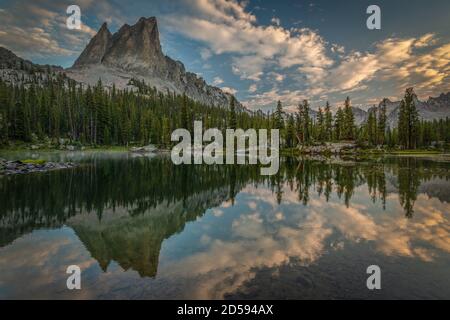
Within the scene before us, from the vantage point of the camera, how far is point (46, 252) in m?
8.71

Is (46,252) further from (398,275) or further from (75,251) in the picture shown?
(398,275)

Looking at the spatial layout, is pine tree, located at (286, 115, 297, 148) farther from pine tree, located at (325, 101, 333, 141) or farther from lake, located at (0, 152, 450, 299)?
lake, located at (0, 152, 450, 299)

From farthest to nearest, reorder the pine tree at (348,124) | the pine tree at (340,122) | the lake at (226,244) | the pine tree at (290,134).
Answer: the pine tree at (290,134)
the pine tree at (340,122)
the pine tree at (348,124)
the lake at (226,244)

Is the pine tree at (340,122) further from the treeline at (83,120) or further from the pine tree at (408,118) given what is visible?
the treeline at (83,120)

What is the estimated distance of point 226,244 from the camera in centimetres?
937

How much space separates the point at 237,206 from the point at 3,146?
83.2 m

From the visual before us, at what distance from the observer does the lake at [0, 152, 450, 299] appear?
20.5 ft

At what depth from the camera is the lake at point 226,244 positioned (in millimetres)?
6234

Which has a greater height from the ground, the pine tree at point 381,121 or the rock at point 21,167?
the pine tree at point 381,121

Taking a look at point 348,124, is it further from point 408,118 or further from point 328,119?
point 408,118

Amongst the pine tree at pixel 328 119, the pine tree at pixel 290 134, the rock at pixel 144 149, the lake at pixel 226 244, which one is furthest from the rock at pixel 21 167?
the pine tree at pixel 328 119

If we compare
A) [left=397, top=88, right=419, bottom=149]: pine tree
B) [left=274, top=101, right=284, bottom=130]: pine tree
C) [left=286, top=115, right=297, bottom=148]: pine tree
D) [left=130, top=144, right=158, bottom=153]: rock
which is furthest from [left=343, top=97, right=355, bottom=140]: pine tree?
[left=130, top=144, right=158, bottom=153]: rock

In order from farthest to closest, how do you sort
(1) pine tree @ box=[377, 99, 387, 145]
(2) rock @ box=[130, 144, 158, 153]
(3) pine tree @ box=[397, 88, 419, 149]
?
(2) rock @ box=[130, 144, 158, 153]
(1) pine tree @ box=[377, 99, 387, 145]
(3) pine tree @ box=[397, 88, 419, 149]

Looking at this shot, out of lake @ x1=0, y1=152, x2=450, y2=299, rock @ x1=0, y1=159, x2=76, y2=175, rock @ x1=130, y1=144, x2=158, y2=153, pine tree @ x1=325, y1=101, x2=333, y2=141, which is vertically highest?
pine tree @ x1=325, y1=101, x2=333, y2=141
